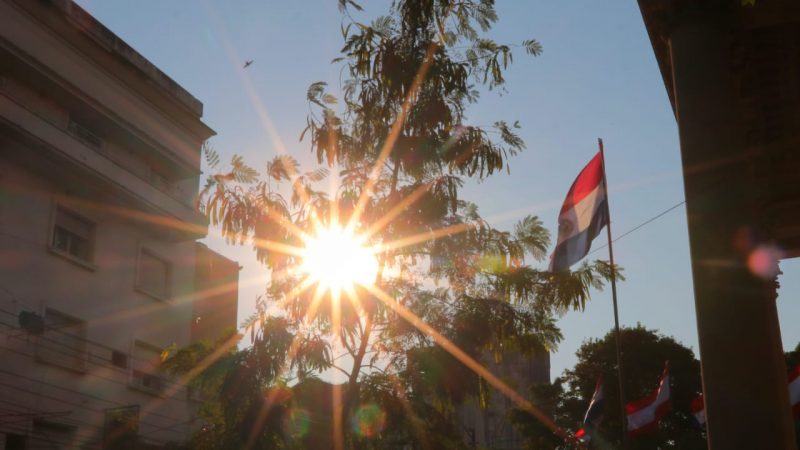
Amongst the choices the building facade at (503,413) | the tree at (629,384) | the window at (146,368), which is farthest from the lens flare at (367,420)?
the building facade at (503,413)

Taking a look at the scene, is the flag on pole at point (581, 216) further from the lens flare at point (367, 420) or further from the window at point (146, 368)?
the window at point (146, 368)

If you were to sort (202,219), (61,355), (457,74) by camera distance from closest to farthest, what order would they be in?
(457,74)
(61,355)
(202,219)

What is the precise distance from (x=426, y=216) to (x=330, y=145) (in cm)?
207

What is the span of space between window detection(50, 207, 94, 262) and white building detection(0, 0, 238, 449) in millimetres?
42

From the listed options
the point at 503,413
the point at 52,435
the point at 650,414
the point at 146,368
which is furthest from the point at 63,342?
the point at 503,413

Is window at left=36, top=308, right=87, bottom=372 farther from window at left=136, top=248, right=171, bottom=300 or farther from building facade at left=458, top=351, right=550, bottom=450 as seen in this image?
building facade at left=458, top=351, right=550, bottom=450

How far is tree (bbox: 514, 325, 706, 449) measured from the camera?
39.8m

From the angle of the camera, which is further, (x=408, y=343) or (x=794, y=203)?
(x=408, y=343)

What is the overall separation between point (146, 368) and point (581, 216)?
1441 centimetres

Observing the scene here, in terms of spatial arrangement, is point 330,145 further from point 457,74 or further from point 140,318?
point 140,318

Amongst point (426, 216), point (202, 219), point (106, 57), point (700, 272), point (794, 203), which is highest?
point (106, 57)

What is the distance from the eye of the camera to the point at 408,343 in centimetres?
1581

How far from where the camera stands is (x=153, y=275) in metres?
28.7

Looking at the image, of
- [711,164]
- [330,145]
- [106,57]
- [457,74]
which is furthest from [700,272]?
[106,57]
